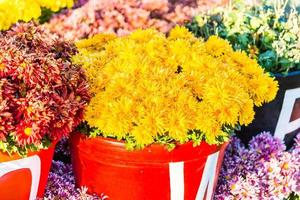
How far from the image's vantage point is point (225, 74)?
216 cm

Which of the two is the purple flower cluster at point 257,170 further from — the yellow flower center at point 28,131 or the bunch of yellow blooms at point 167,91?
the yellow flower center at point 28,131

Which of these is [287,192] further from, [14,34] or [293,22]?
[14,34]

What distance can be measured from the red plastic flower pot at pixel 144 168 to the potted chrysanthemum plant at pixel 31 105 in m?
0.16

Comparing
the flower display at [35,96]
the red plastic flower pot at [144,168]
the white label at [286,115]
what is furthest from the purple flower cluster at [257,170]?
the flower display at [35,96]

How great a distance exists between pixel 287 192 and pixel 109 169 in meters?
1.09

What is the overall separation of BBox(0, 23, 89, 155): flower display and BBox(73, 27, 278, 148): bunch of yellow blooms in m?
0.12

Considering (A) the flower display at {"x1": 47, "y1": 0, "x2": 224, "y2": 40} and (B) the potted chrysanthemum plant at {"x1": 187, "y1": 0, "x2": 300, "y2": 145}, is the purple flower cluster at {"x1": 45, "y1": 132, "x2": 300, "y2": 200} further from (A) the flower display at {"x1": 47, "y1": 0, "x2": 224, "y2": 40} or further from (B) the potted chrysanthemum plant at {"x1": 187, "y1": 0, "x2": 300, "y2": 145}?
(A) the flower display at {"x1": 47, "y1": 0, "x2": 224, "y2": 40}

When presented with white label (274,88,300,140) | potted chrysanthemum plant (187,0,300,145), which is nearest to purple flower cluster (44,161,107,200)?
potted chrysanthemum plant (187,0,300,145)

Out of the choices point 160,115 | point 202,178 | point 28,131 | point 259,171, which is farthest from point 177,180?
point 259,171

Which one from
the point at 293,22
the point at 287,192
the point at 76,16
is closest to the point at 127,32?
the point at 76,16

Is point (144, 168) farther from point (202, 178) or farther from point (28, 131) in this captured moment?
point (28, 131)

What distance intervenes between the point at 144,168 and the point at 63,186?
0.43 metres

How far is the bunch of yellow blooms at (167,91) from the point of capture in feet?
6.61

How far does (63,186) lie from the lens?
2414 millimetres
